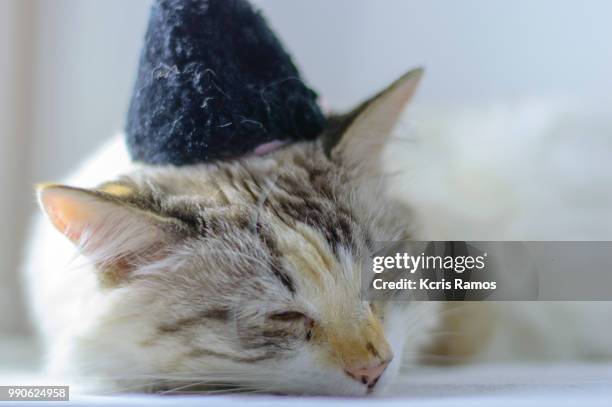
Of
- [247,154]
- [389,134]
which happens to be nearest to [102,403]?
[247,154]

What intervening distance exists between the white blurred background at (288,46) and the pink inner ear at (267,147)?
2.46ft

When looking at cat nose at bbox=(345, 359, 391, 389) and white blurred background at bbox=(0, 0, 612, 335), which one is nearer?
cat nose at bbox=(345, 359, 391, 389)

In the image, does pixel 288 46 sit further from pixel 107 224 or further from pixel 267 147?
pixel 107 224

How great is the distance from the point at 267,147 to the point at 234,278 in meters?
0.24

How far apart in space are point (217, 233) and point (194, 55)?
255 mm

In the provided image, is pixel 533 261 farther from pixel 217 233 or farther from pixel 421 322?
pixel 217 233

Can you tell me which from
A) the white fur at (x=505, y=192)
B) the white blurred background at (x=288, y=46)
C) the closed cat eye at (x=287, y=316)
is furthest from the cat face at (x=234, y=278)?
the white blurred background at (x=288, y=46)

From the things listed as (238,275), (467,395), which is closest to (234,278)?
(238,275)

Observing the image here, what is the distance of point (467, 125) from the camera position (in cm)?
A: 155

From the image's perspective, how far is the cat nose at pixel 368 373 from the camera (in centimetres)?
80

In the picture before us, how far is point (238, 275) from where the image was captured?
0.85 metres

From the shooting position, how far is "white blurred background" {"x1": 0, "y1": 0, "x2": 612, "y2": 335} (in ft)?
5.26

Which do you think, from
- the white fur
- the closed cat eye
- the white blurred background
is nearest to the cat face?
the closed cat eye

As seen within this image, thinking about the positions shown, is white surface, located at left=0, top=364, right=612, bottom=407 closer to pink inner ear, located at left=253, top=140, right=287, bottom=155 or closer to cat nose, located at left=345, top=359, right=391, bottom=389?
cat nose, located at left=345, top=359, right=391, bottom=389
